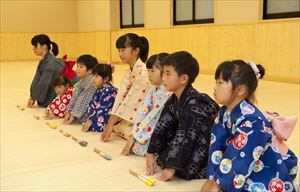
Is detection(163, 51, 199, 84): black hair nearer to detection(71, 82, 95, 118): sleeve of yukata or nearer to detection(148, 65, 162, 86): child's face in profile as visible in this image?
detection(148, 65, 162, 86): child's face in profile

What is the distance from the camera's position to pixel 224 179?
186 cm

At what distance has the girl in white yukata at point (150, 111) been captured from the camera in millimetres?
2781

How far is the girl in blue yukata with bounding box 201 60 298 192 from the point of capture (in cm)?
183

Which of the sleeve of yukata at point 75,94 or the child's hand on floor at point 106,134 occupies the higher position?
the sleeve of yukata at point 75,94

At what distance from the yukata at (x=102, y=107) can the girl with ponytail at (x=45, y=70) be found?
5.23ft

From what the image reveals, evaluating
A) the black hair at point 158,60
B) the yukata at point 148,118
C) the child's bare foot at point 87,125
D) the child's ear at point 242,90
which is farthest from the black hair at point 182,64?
the child's bare foot at point 87,125

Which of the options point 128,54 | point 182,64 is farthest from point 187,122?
point 128,54

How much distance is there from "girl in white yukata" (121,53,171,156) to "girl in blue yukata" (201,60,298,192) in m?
0.85

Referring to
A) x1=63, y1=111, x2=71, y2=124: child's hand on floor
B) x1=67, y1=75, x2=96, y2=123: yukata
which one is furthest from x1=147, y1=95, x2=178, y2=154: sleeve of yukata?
x1=63, y1=111, x2=71, y2=124: child's hand on floor

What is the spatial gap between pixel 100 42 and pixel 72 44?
2.24 metres

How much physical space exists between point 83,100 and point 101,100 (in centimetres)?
31

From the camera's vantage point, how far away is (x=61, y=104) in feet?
14.7

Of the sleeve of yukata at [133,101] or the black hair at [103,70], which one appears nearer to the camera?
the sleeve of yukata at [133,101]

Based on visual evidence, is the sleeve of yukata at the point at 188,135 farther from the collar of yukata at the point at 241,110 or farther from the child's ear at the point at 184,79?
the collar of yukata at the point at 241,110
